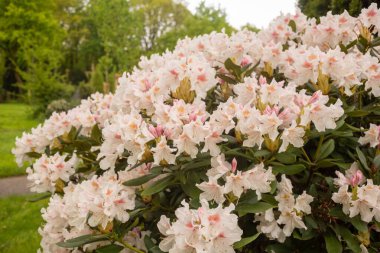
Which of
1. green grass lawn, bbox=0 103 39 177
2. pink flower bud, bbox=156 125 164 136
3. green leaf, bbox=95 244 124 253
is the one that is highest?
pink flower bud, bbox=156 125 164 136

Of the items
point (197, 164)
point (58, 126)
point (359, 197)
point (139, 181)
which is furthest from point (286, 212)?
point (58, 126)

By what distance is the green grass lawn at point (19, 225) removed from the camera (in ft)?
13.7

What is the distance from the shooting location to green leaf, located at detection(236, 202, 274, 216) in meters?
1.56

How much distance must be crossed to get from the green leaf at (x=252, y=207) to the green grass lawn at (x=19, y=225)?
2.56 m

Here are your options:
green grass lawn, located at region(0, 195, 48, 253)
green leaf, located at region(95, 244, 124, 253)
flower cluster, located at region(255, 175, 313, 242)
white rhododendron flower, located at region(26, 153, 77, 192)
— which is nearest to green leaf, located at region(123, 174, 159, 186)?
green leaf, located at region(95, 244, 124, 253)

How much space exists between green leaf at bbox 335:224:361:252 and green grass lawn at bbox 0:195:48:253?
2.75 metres

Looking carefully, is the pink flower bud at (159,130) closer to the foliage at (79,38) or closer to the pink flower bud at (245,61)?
the pink flower bud at (245,61)

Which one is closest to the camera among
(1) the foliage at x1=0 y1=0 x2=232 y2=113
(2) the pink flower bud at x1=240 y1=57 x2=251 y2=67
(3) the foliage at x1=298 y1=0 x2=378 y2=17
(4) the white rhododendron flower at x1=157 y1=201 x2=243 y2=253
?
(4) the white rhododendron flower at x1=157 y1=201 x2=243 y2=253

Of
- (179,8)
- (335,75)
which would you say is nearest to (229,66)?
(335,75)

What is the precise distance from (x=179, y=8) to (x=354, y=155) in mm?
35282

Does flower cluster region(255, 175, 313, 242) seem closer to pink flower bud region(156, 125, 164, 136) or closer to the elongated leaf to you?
the elongated leaf


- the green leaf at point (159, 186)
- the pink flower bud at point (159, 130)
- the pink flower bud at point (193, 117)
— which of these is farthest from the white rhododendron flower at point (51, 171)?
the pink flower bud at point (193, 117)

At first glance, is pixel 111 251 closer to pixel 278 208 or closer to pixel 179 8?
pixel 278 208

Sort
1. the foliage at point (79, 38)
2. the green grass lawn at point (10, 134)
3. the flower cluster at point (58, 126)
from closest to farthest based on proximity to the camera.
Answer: the flower cluster at point (58, 126), the green grass lawn at point (10, 134), the foliage at point (79, 38)
